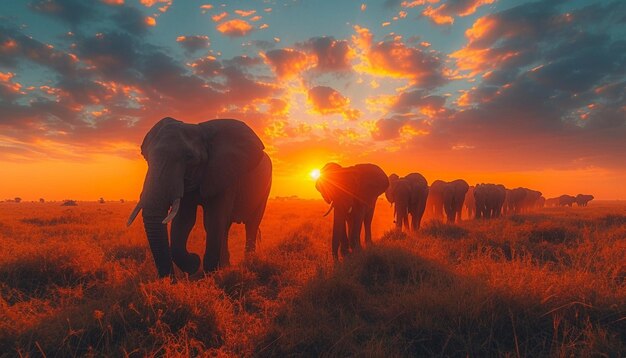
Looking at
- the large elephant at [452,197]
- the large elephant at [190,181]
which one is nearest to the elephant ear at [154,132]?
the large elephant at [190,181]

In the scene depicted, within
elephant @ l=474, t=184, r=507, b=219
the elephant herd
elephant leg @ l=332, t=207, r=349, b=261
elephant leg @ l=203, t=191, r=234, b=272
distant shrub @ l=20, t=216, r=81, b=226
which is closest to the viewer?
the elephant herd

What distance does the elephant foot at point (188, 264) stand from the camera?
6422 millimetres

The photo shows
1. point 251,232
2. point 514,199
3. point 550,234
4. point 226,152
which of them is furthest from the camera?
point 514,199

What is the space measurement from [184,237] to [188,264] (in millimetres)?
622

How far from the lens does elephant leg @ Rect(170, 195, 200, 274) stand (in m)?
6.44

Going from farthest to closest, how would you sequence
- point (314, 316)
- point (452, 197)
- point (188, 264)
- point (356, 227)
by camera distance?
point (452, 197) → point (356, 227) → point (188, 264) → point (314, 316)

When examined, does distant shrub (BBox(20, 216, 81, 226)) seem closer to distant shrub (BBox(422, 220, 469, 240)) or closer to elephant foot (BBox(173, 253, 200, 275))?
elephant foot (BBox(173, 253, 200, 275))

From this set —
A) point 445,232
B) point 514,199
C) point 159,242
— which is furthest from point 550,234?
point 514,199

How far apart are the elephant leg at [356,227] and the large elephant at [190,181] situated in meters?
3.54

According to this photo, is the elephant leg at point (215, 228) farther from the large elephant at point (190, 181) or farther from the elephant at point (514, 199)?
the elephant at point (514, 199)

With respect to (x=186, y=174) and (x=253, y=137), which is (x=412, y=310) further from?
(x=253, y=137)

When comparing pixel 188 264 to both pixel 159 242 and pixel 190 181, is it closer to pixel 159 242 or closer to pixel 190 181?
pixel 159 242

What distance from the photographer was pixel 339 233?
915 cm

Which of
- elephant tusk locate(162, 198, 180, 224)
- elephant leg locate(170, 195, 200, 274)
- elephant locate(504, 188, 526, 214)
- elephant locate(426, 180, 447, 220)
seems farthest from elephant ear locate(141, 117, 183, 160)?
elephant locate(504, 188, 526, 214)
